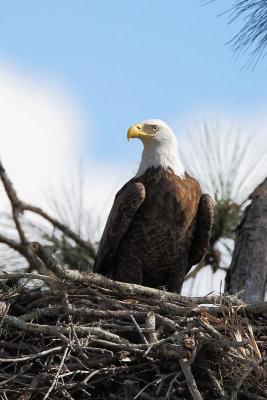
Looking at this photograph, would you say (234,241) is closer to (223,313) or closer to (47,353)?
(223,313)

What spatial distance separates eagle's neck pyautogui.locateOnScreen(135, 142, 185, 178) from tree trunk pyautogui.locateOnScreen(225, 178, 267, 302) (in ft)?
2.03

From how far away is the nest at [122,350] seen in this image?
4027mm

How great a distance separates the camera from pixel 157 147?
603 centimetres

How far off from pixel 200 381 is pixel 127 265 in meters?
1.72

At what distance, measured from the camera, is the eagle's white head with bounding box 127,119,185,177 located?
596 cm

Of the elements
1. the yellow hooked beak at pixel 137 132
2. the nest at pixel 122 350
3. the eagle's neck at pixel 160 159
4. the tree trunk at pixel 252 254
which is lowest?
the nest at pixel 122 350

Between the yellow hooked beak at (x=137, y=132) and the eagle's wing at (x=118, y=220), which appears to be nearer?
the eagle's wing at (x=118, y=220)

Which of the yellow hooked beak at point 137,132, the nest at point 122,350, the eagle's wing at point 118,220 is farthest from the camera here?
the yellow hooked beak at point 137,132

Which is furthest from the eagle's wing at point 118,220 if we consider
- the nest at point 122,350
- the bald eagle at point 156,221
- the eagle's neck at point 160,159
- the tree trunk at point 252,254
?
the nest at point 122,350

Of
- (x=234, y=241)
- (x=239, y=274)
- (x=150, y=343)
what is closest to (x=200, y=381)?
(x=150, y=343)

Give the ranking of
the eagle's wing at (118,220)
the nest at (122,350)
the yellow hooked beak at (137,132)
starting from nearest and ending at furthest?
the nest at (122,350) → the eagle's wing at (118,220) → the yellow hooked beak at (137,132)

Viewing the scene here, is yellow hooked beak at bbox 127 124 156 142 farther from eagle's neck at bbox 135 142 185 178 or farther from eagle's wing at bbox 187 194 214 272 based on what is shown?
eagle's wing at bbox 187 194 214 272

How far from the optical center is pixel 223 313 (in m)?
4.36

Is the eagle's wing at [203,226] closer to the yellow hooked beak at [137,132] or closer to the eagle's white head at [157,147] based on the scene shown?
the eagle's white head at [157,147]
